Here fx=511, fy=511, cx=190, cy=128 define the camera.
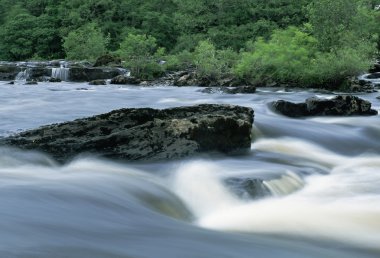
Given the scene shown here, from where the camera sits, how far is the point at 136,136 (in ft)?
26.9

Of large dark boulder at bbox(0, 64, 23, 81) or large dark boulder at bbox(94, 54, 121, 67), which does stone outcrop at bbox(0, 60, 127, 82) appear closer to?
large dark boulder at bbox(0, 64, 23, 81)

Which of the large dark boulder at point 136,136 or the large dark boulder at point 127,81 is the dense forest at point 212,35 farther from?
the large dark boulder at point 136,136

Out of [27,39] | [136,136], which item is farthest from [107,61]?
[136,136]

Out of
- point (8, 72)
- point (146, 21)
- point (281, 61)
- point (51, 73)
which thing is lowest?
point (8, 72)

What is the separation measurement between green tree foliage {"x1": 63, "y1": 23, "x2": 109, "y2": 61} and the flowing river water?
34299 millimetres

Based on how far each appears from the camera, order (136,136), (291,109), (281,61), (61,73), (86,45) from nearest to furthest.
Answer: (136,136) → (291,109) → (281,61) → (61,73) → (86,45)

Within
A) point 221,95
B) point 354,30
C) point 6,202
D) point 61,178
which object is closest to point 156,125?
point 61,178

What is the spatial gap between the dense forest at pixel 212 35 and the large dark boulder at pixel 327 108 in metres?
7.21

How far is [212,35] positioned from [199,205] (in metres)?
42.0

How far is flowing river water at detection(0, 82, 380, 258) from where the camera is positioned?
4.64 meters

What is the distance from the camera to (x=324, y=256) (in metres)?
4.72

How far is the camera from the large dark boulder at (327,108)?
13.8 meters

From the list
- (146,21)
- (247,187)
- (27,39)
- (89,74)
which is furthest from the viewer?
(27,39)

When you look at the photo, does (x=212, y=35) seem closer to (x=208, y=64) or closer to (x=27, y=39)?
(x=208, y=64)
